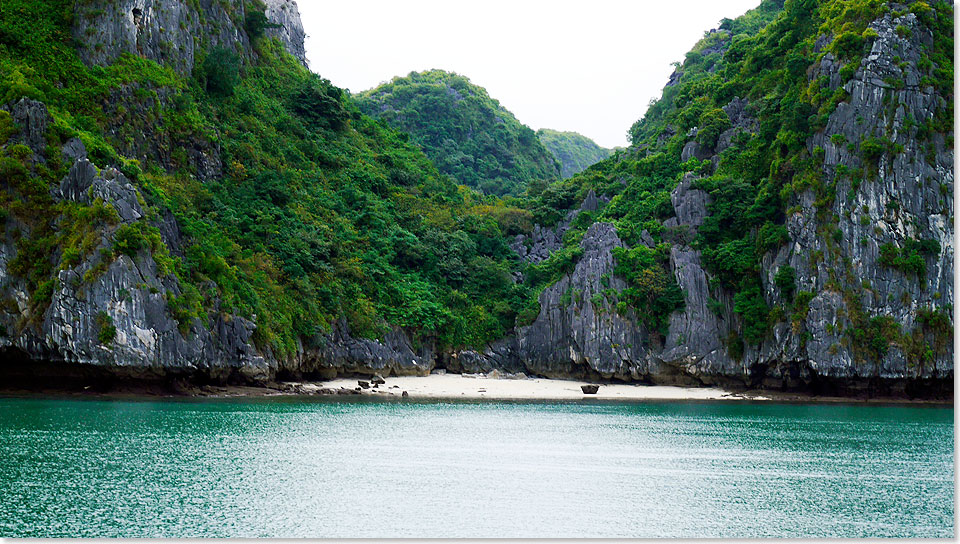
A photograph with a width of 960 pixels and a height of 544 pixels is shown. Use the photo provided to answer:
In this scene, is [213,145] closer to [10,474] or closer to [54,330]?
[54,330]

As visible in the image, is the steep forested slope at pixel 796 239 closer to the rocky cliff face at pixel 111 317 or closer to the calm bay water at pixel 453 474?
the calm bay water at pixel 453 474

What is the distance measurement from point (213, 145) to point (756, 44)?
37560 mm

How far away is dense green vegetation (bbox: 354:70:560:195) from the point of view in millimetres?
80188

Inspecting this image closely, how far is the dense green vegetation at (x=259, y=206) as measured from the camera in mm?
34875

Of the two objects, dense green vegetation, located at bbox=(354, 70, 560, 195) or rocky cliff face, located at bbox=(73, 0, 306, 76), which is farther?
dense green vegetation, located at bbox=(354, 70, 560, 195)

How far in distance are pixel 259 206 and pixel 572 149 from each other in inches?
3437

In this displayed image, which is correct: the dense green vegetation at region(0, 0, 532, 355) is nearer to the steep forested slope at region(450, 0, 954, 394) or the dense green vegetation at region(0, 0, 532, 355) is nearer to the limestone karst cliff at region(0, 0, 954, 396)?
the limestone karst cliff at region(0, 0, 954, 396)

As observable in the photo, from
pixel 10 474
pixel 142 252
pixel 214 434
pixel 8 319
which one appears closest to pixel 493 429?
pixel 214 434

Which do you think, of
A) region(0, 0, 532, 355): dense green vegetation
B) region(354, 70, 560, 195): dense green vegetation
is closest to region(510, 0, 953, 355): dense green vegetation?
region(0, 0, 532, 355): dense green vegetation

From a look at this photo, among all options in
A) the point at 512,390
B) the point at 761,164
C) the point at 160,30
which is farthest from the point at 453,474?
the point at 160,30

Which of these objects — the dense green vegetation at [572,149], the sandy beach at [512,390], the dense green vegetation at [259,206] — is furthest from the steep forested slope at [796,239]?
the dense green vegetation at [572,149]

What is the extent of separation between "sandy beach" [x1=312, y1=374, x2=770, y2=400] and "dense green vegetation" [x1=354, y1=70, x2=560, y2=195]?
117 feet

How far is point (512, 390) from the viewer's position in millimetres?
41750

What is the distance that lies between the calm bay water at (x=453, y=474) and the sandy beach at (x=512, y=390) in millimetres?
8834
